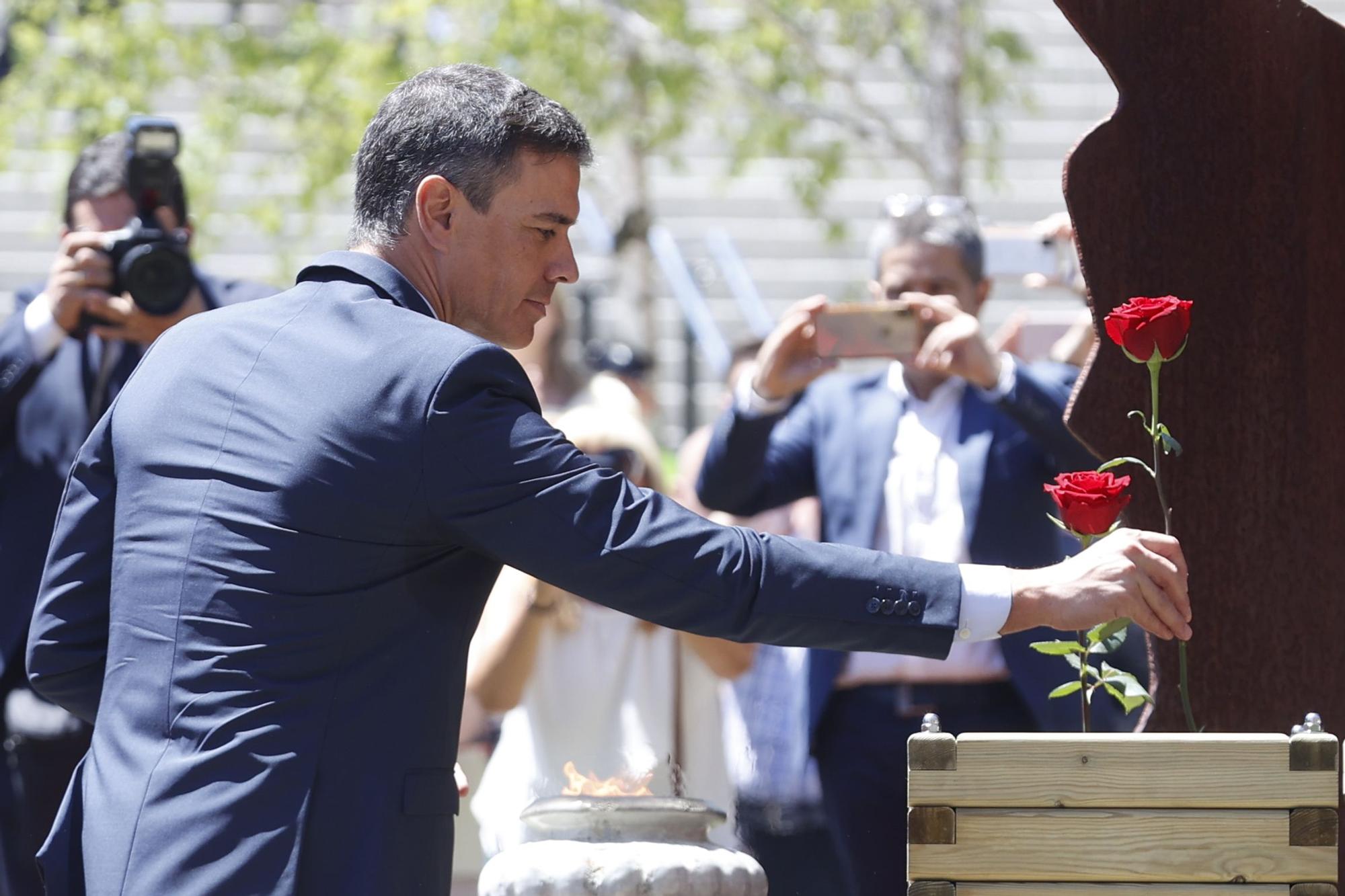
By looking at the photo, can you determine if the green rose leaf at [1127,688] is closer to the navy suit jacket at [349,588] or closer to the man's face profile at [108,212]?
the navy suit jacket at [349,588]

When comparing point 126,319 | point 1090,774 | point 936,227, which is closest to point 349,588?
point 1090,774

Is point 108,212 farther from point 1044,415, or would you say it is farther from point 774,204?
point 774,204

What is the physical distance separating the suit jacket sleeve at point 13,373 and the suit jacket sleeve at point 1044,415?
184cm

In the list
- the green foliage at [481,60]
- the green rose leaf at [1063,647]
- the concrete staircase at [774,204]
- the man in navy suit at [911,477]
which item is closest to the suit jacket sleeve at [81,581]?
the green rose leaf at [1063,647]

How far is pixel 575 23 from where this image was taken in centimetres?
937

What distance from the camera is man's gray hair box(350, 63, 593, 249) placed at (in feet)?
7.13

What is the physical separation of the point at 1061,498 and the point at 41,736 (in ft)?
7.25

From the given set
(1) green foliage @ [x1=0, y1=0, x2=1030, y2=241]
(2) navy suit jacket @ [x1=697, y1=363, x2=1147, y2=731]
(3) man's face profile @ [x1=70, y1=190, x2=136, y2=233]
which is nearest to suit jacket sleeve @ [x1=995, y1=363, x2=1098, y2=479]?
(2) navy suit jacket @ [x1=697, y1=363, x2=1147, y2=731]

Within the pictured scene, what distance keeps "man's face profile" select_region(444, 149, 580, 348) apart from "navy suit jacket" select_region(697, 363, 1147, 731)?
1222 mm

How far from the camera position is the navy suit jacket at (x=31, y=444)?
3.42 m

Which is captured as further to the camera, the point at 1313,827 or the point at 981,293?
the point at 981,293

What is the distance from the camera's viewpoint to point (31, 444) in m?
3.50

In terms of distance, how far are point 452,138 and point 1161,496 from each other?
0.96 m

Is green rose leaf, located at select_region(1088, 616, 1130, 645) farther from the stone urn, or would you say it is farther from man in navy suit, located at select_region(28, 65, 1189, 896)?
the stone urn
